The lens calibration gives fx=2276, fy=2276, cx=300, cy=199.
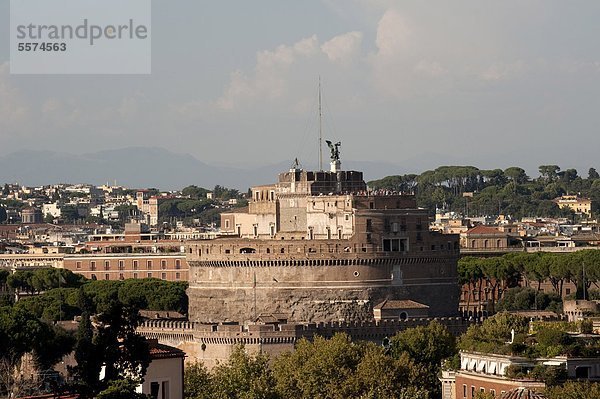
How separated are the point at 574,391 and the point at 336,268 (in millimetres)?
53224

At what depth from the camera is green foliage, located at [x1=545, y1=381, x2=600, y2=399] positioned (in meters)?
60.9

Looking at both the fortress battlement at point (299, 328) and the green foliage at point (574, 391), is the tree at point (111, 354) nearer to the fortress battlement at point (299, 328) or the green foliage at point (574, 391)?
the green foliage at point (574, 391)

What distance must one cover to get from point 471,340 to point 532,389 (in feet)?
33.5

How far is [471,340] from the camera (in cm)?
7369

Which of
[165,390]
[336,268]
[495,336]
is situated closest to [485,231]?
[336,268]

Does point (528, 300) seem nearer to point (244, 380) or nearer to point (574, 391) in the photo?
point (244, 380)

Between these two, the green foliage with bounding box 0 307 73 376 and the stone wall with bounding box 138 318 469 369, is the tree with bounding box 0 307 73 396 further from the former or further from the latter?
the stone wall with bounding box 138 318 469 369

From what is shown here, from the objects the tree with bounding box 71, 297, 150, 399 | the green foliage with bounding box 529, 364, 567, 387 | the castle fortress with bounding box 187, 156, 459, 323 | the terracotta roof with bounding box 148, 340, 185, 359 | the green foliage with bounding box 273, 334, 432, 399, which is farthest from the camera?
the castle fortress with bounding box 187, 156, 459, 323

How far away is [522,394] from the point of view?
61.7 m

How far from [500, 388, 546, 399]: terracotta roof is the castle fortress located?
4850 cm

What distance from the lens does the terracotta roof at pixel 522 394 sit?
201 ft

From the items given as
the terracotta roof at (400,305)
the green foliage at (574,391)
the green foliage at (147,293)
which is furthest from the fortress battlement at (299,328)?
the green foliage at (574,391)

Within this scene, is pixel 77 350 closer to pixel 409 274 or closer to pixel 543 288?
pixel 409 274

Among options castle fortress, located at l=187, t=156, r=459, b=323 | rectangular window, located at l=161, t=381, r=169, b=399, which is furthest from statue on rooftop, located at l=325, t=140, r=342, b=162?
rectangular window, located at l=161, t=381, r=169, b=399
